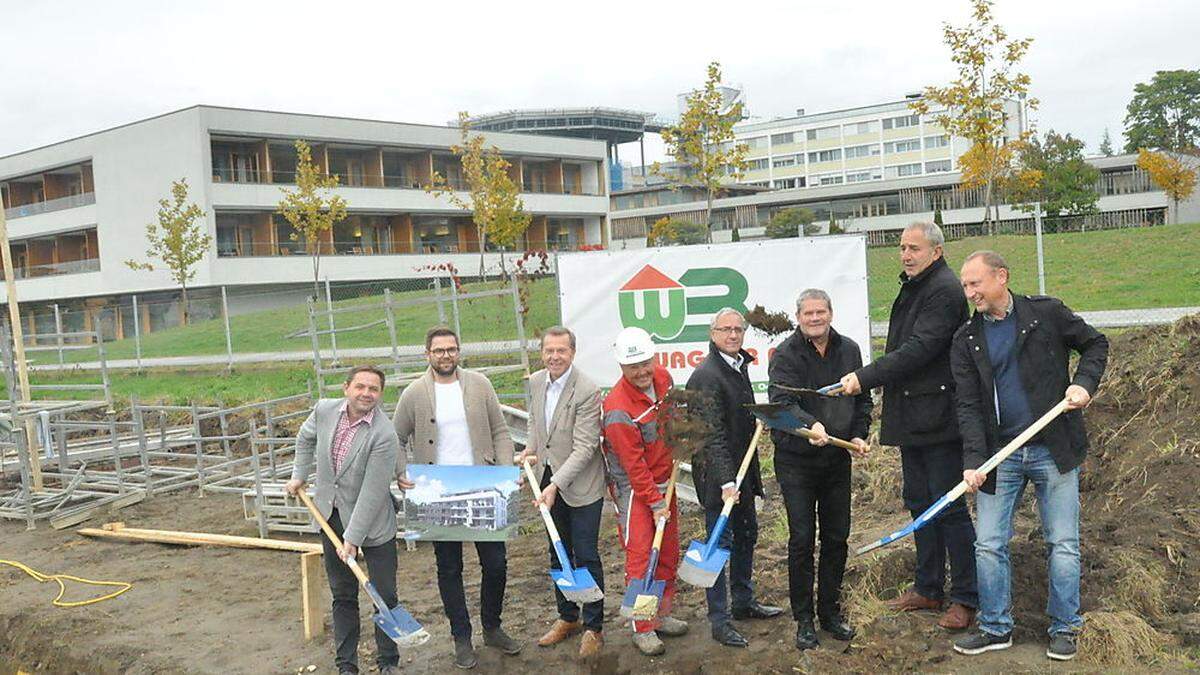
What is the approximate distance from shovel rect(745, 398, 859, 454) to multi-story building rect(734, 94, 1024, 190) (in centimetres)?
7487

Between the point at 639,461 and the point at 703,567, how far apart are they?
637 mm

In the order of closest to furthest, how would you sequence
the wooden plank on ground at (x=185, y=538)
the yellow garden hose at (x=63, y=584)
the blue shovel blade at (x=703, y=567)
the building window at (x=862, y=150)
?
the blue shovel blade at (x=703, y=567) < the yellow garden hose at (x=63, y=584) < the wooden plank on ground at (x=185, y=538) < the building window at (x=862, y=150)

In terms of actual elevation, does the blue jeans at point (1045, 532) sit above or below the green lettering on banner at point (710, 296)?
below

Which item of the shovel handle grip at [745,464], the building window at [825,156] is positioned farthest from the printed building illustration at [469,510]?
the building window at [825,156]

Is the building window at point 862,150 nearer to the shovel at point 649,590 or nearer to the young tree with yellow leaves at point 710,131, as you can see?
the young tree with yellow leaves at point 710,131

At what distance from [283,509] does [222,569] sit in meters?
0.81

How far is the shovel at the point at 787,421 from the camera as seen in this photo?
4957 millimetres

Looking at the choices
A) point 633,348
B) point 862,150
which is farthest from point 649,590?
point 862,150

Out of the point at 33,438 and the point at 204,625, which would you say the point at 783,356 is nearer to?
the point at 204,625

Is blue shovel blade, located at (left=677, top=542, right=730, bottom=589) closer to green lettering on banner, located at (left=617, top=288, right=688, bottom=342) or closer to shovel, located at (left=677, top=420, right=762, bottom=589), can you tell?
shovel, located at (left=677, top=420, right=762, bottom=589)

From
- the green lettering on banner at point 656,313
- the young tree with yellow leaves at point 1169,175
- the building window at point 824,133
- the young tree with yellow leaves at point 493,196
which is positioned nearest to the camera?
the green lettering on banner at point 656,313

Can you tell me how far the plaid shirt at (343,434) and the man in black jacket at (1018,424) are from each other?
3.08m

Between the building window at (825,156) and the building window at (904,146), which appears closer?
the building window at (904,146)

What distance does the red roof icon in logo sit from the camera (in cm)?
989
